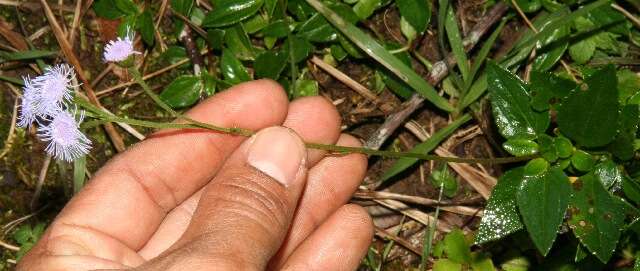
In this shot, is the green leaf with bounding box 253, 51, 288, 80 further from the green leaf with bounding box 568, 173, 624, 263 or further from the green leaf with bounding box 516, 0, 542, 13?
the green leaf with bounding box 568, 173, 624, 263

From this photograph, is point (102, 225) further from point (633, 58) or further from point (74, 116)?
point (633, 58)

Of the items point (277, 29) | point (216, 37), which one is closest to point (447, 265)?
point (277, 29)

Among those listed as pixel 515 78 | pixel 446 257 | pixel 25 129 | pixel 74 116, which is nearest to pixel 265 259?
pixel 74 116

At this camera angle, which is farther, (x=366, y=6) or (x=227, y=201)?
(x=366, y=6)

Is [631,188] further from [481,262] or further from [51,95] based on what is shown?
[51,95]

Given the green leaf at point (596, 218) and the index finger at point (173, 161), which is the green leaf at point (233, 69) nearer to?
the index finger at point (173, 161)
